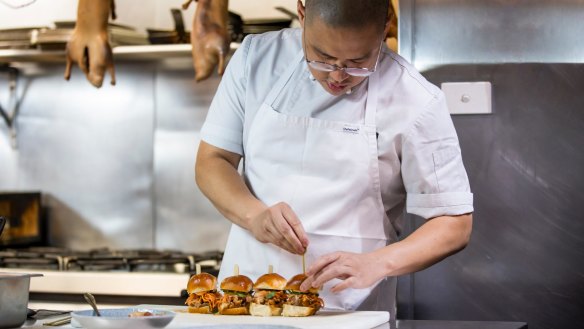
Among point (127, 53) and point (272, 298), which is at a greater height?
point (127, 53)

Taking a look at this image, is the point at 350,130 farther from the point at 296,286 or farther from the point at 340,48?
the point at 296,286

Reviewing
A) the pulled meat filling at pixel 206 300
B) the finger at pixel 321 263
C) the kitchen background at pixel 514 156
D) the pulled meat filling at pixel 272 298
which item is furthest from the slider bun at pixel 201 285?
the kitchen background at pixel 514 156

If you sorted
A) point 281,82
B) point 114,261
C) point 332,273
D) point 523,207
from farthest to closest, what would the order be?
1. point 114,261
2. point 523,207
3. point 281,82
4. point 332,273

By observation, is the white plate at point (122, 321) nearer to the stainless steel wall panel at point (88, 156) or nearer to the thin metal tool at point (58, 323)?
the thin metal tool at point (58, 323)

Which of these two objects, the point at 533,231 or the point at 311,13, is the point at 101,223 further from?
the point at 311,13

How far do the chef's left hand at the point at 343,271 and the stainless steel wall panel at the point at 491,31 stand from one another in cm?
103

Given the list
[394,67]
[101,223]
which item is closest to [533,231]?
[394,67]

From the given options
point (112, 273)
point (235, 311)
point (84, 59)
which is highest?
point (84, 59)

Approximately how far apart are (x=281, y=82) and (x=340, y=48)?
1.06 feet

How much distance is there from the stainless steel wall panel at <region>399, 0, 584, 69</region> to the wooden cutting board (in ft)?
3.70

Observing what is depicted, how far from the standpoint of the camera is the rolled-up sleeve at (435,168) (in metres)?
2.17

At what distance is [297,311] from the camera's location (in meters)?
1.96

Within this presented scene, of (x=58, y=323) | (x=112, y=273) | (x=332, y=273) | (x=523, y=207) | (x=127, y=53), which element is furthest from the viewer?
(x=127, y=53)

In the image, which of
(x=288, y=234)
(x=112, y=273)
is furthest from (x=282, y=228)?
(x=112, y=273)
